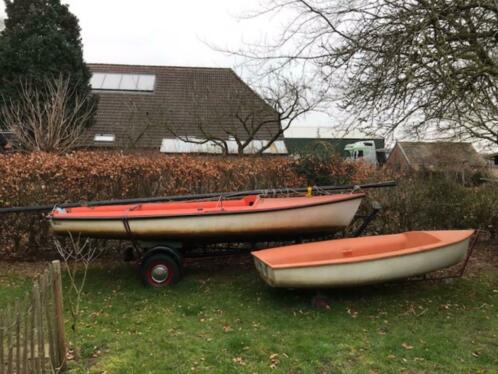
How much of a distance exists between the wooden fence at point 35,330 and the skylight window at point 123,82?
20.6 metres

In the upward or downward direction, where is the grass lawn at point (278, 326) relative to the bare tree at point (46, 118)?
downward

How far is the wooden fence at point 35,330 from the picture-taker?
2957mm

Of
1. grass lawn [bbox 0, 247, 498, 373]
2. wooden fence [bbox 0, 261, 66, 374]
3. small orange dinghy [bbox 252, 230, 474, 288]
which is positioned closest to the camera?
wooden fence [bbox 0, 261, 66, 374]

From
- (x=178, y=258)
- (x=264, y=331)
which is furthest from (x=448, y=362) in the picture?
(x=178, y=258)

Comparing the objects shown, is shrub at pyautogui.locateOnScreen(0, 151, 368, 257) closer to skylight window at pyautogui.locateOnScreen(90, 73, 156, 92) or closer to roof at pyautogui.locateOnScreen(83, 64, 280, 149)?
roof at pyautogui.locateOnScreen(83, 64, 280, 149)

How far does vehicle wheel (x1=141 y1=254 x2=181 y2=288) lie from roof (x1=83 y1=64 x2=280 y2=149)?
29.5 feet

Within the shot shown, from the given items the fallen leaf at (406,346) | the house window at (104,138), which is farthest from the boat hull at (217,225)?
the house window at (104,138)

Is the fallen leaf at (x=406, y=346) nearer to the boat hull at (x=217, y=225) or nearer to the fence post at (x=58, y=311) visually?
the boat hull at (x=217, y=225)

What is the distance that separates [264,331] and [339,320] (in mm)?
948

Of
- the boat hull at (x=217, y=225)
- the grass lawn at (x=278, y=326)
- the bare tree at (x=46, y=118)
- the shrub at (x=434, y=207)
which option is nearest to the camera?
the grass lawn at (x=278, y=326)

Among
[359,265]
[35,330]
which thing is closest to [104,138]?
[359,265]

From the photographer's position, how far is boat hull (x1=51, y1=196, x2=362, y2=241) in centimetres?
636

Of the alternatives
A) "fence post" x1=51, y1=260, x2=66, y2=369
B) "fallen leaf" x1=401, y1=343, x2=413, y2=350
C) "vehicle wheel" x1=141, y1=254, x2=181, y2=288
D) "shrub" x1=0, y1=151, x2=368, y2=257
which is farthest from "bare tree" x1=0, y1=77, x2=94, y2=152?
"fallen leaf" x1=401, y1=343, x2=413, y2=350

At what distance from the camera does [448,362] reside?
432 cm
